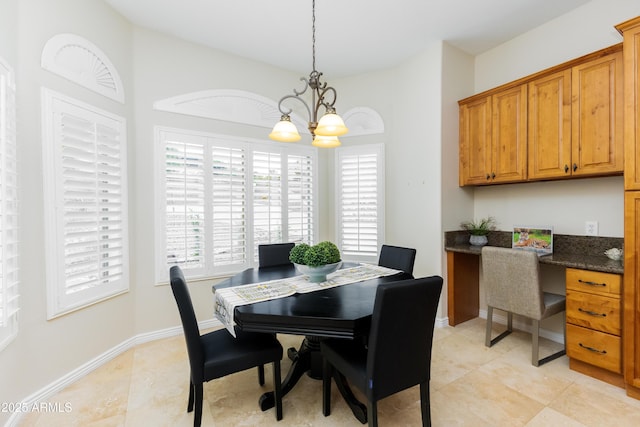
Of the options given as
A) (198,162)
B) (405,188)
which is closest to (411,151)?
(405,188)

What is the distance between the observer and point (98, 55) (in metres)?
2.46

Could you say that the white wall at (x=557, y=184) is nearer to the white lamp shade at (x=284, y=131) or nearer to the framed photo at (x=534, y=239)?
the framed photo at (x=534, y=239)

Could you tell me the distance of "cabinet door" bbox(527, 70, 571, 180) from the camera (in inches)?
97.9

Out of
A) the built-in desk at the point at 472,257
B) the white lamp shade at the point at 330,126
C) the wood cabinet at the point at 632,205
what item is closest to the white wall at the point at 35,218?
the white lamp shade at the point at 330,126

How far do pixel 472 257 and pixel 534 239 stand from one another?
0.71 m

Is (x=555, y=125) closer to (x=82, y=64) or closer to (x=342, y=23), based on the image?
(x=342, y=23)

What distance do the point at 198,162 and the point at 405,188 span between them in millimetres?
2421

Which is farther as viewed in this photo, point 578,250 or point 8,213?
point 578,250

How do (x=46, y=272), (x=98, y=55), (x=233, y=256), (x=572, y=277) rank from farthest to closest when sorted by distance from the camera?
(x=233, y=256), (x=98, y=55), (x=572, y=277), (x=46, y=272)

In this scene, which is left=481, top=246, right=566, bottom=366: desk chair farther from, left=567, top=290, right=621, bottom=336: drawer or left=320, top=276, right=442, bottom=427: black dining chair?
left=320, top=276, right=442, bottom=427: black dining chair

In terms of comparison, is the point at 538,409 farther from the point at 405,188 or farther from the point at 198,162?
the point at 198,162

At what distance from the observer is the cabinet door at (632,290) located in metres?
1.94

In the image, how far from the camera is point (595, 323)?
217 cm

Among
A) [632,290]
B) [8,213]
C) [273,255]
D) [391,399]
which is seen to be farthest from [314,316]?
[632,290]
